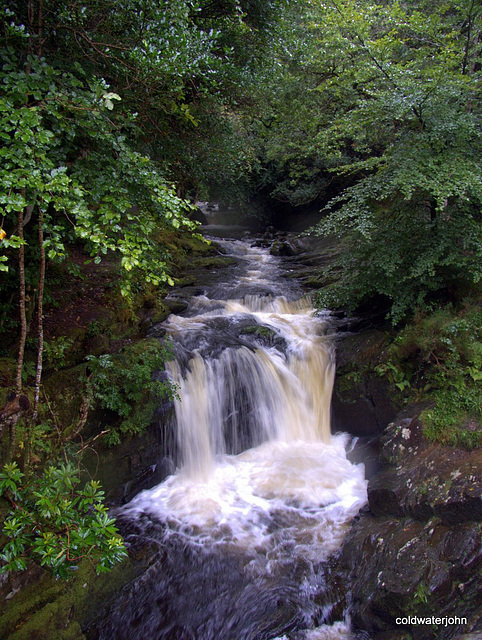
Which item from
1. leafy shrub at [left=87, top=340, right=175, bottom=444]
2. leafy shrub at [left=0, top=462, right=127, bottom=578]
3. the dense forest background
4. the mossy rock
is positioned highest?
the dense forest background

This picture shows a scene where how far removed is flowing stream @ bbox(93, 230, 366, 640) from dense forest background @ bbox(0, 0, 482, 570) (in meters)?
1.37

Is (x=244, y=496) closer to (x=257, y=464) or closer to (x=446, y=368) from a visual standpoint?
(x=257, y=464)

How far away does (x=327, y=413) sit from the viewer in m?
7.08

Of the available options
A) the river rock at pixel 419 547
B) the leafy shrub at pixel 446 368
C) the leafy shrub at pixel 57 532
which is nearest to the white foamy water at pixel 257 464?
the river rock at pixel 419 547

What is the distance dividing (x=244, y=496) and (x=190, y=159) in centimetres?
597

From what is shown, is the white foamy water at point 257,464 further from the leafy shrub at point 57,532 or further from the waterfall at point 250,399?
the leafy shrub at point 57,532

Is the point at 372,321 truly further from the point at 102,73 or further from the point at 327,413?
the point at 102,73

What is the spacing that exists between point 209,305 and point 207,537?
598cm

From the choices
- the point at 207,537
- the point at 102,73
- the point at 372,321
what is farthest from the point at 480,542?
the point at 102,73

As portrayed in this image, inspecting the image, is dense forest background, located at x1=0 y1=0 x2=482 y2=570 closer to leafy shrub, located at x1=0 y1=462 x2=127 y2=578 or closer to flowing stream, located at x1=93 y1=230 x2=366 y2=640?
leafy shrub, located at x1=0 y1=462 x2=127 y2=578

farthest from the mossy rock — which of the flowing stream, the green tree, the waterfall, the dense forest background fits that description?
the green tree

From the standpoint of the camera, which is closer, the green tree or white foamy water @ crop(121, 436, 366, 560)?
white foamy water @ crop(121, 436, 366, 560)

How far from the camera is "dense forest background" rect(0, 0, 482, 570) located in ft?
10.6

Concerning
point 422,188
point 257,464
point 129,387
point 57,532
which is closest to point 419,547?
point 257,464
